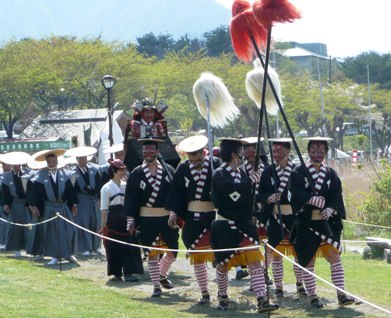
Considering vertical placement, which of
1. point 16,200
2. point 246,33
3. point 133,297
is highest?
point 246,33

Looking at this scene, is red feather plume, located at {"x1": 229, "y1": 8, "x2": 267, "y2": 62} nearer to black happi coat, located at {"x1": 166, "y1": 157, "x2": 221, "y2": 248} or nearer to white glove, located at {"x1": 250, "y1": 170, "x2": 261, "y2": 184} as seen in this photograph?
white glove, located at {"x1": 250, "y1": 170, "x2": 261, "y2": 184}

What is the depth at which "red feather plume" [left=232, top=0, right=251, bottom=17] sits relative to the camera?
36.7 ft

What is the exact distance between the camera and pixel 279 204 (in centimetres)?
1195

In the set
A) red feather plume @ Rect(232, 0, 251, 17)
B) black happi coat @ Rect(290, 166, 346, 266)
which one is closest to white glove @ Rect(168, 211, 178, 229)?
black happi coat @ Rect(290, 166, 346, 266)

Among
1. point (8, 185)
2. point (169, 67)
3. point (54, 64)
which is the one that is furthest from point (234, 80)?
point (8, 185)

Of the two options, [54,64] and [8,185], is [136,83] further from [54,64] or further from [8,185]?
[8,185]

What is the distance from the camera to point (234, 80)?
201 ft

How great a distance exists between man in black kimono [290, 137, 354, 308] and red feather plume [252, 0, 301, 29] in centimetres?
140

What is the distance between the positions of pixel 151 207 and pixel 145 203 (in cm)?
9

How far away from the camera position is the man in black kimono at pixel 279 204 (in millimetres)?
12062

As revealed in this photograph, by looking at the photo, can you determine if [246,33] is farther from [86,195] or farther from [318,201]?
[86,195]

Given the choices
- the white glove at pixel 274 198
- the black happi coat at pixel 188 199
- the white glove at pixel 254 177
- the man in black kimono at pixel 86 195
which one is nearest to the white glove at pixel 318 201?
the white glove at pixel 254 177

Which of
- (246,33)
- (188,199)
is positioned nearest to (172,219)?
(188,199)

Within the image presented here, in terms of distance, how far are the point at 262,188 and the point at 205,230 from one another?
833mm
